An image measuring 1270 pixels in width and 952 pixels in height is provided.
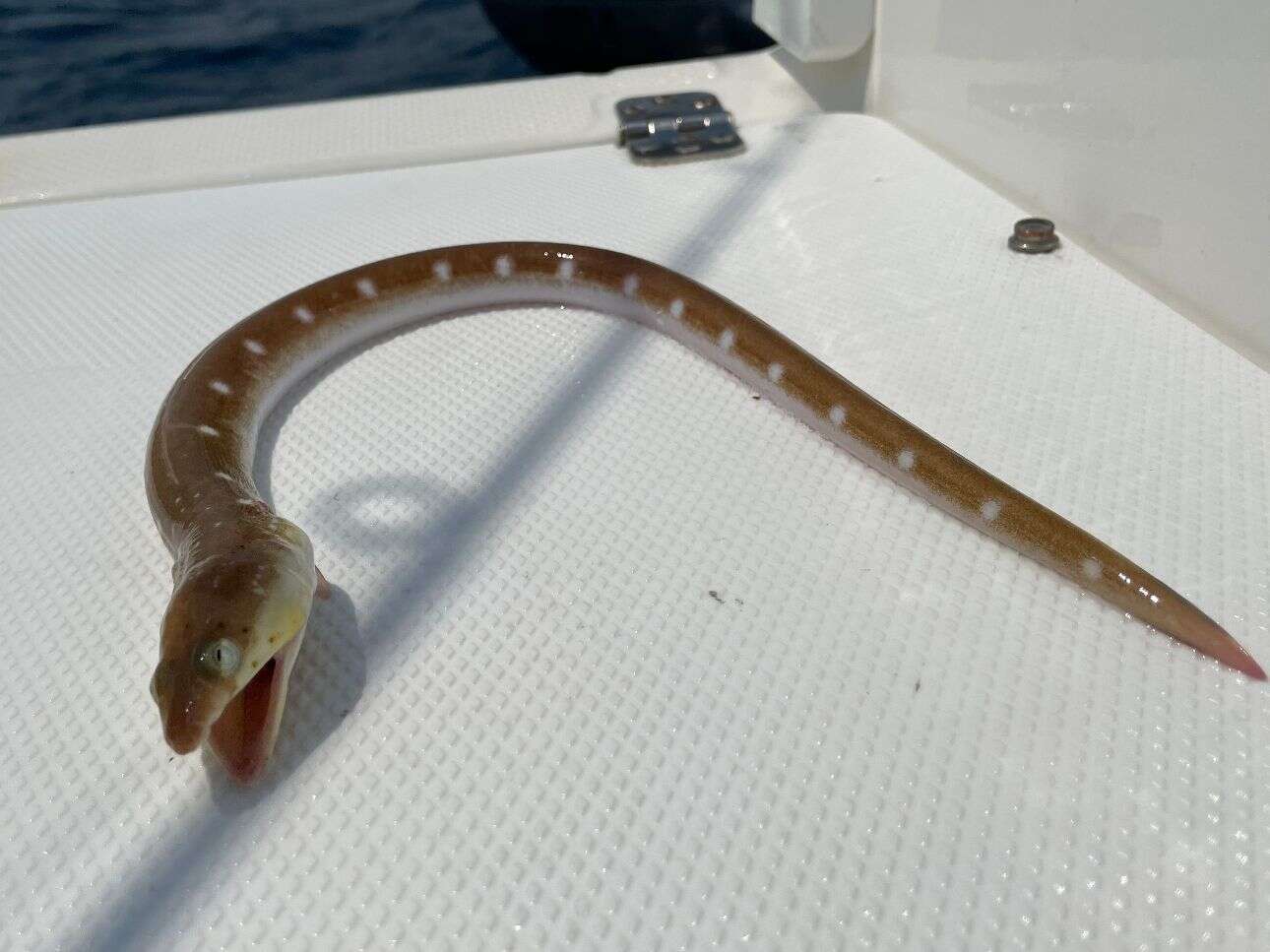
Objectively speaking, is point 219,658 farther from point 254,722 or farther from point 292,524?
point 292,524

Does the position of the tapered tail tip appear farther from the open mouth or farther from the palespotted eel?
the open mouth

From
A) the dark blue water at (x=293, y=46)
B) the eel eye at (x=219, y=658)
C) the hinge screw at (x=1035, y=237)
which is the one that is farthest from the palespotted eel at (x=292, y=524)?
the dark blue water at (x=293, y=46)

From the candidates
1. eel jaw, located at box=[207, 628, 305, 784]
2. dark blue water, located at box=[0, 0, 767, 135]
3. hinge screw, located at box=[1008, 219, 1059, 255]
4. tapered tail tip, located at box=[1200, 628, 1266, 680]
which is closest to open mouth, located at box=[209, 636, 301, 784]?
eel jaw, located at box=[207, 628, 305, 784]

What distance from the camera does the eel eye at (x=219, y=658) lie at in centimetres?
112

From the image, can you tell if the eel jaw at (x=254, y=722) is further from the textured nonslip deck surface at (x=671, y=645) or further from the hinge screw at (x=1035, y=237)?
the hinge screw at (x=1035, y=237)

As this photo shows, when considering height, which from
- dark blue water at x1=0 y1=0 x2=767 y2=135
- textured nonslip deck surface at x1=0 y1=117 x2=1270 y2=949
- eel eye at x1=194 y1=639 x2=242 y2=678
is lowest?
dark blue water at x1=0 y1=0 x2=767 y2=135

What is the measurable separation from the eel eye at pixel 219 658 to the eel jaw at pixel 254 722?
61 mm

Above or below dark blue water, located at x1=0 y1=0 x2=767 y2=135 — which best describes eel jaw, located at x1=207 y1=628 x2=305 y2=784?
above

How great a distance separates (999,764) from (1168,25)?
4.34 feet

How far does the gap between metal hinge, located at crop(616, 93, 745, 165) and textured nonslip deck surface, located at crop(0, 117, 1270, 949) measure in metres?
0.57

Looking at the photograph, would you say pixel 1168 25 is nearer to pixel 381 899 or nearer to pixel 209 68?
pixel 381 899

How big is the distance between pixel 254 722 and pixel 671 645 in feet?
1.81

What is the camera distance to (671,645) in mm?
1306

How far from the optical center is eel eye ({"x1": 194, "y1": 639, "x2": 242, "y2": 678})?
3.69ft
